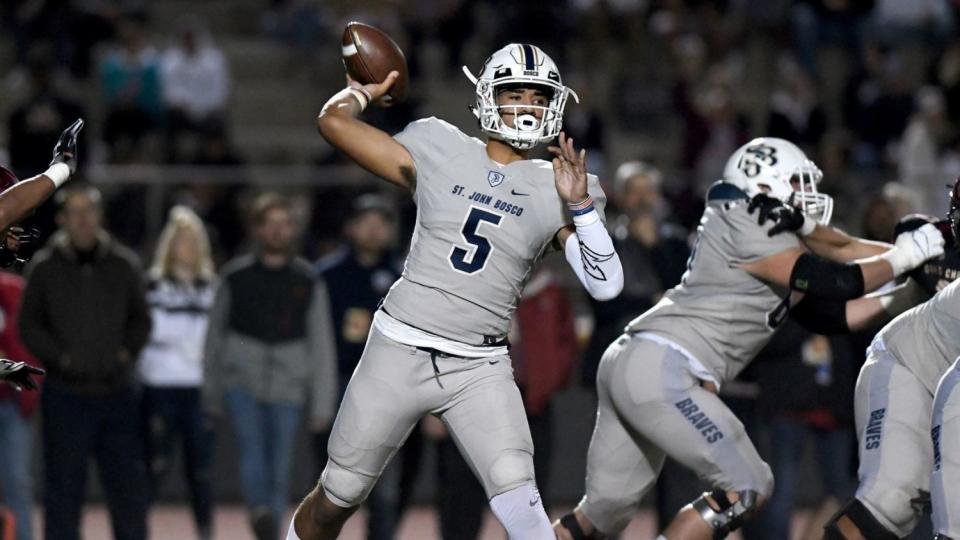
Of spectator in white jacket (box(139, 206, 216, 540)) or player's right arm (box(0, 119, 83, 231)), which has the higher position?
player's right arm (box(0, 119, 83, 231))

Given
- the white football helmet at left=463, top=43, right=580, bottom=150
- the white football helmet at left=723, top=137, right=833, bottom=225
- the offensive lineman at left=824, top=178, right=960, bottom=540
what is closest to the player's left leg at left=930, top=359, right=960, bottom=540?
the offensive lineman at left=824, top=178, right=960, bottom=540

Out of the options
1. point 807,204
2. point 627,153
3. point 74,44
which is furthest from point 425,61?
point 807,204

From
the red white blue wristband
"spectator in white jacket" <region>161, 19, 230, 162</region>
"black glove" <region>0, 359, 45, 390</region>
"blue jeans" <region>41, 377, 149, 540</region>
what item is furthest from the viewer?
"spectator in white jacket" <region>161, 19, 230, 162</region>

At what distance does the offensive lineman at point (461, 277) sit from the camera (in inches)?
231

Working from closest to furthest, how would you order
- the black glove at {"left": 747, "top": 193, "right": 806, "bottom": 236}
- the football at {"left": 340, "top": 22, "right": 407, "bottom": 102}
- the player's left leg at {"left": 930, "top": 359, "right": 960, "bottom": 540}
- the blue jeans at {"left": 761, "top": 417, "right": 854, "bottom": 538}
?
the player's left leg at {"left": 930, "top": 359, "right": 960, "bottom": 540}, the football at {"left": 340, "top": 22, "right": 407, "bottom": 102}, the black glove at {"left": 747, "top": 193, "right": 806, "bottom": 236}, the blue jeans at {"left": 761, "top": 417, "right": 854, "bottom": 538}

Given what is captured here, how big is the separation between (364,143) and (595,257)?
0.91 m

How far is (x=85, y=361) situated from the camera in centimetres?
797

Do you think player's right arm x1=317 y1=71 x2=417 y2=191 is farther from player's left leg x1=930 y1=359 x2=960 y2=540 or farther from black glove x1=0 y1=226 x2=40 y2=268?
player's left leg x1=930 y1=359 x2=960 y2=540

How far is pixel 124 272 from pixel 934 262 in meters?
3.91

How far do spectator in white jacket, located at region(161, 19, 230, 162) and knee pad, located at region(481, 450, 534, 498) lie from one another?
7.98m

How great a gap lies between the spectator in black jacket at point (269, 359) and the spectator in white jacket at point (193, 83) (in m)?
4.75

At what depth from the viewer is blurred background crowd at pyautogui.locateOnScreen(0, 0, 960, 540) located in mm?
8219

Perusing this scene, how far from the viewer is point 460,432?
19.2 feet

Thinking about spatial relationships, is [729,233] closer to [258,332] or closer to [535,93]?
[535,93]
